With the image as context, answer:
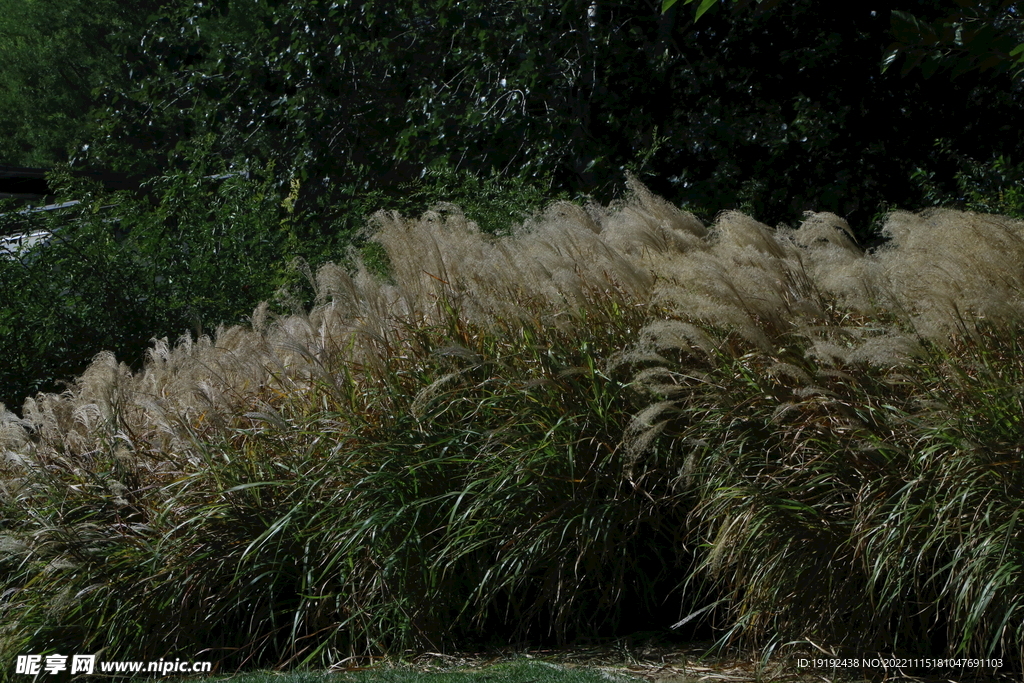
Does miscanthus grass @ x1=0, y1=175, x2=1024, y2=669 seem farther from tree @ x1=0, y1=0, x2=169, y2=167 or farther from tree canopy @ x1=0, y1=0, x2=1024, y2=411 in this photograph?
tree @ x1=0, y1=0, x2=169, y2=167

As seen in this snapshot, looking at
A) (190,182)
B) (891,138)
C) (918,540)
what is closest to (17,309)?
(190,182)

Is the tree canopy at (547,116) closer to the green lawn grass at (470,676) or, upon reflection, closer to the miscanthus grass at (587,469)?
the miscanthus grass at (587,469)

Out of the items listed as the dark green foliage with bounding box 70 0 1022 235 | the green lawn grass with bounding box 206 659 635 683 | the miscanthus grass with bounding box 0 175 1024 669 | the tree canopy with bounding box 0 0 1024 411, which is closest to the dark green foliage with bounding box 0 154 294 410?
the tree canopy with bounding box 0 0 1024 411

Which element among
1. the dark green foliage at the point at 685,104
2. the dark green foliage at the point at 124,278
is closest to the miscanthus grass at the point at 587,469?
the dark green foliage at the point at 124,278

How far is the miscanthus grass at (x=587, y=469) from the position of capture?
404cm

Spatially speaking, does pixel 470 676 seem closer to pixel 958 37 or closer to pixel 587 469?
pixel 587 469

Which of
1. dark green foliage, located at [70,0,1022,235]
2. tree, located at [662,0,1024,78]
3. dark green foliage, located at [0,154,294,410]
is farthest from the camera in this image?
dark green foliage, located at [70,0,1022,235]

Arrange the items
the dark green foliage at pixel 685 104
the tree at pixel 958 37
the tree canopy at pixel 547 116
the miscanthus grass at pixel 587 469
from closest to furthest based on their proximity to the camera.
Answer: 1. the miscanthus grass at pixel 587 469
2. the tree at pixel 958 37
3. the tree canopy at pixel 547 116
4. the dark green foliage at pixel 685 104

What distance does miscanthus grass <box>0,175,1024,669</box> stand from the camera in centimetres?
404

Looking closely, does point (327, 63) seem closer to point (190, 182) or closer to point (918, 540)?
point (190, 182)

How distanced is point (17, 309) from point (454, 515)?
19.6ft

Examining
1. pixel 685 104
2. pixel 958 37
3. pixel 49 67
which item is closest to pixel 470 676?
pixel 958 37

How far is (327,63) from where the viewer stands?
1187 cm

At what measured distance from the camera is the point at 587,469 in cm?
477
